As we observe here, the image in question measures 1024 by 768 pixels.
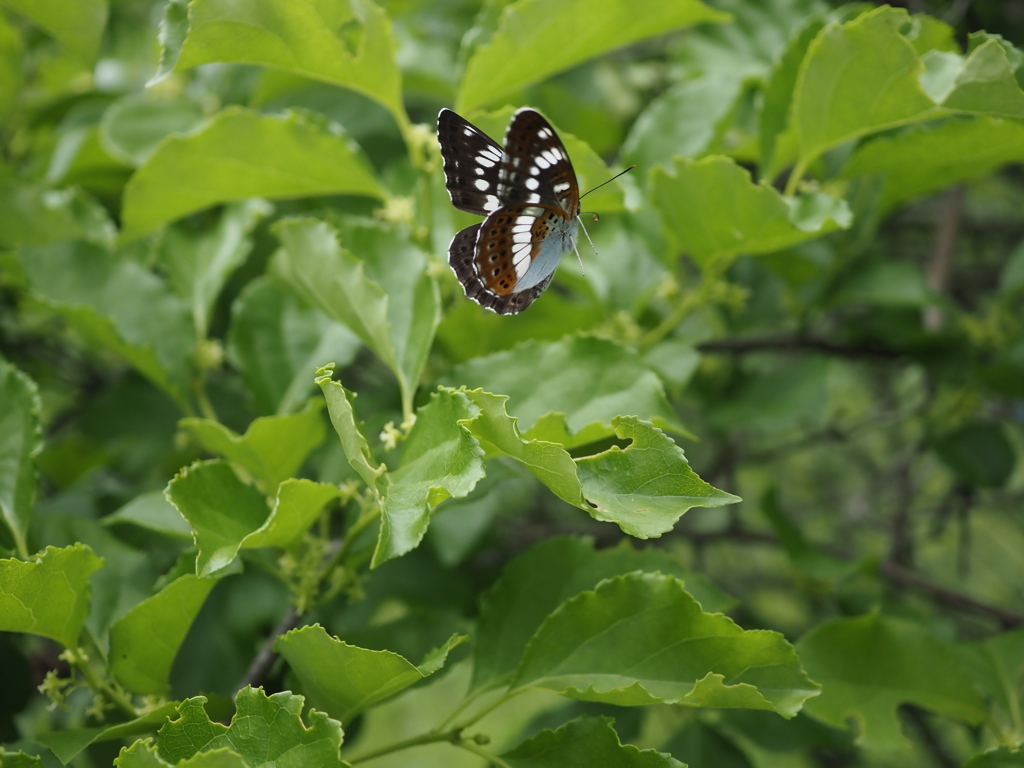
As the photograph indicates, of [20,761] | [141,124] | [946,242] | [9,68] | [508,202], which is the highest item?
[9,68]

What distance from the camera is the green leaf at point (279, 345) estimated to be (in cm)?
121

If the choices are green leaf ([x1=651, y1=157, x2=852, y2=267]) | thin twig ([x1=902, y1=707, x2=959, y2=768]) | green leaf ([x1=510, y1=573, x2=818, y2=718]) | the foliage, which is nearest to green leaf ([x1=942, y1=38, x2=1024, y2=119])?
the foliage

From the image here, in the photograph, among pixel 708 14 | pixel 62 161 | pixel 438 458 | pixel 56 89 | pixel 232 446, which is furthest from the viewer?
pixel 56 89

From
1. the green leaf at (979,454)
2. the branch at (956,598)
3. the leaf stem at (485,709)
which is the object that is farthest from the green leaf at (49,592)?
the green leaf at (979,454)

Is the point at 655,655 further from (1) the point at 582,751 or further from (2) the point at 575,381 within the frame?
(2) the point at 575,381

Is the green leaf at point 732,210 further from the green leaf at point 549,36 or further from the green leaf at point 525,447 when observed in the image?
the green leaf at point 525,447

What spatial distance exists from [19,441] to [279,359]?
13.4 inches

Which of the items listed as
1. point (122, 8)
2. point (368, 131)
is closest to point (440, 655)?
point (368, 131)

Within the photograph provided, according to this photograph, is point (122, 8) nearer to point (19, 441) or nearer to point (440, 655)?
point (19, 441)

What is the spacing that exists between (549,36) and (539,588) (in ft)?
2.35

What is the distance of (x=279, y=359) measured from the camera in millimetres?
1227

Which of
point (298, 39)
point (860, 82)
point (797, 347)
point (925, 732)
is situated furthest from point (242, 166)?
point (925, 732)

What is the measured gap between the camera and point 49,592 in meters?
0.87

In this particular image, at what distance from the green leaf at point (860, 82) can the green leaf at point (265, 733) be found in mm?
900
